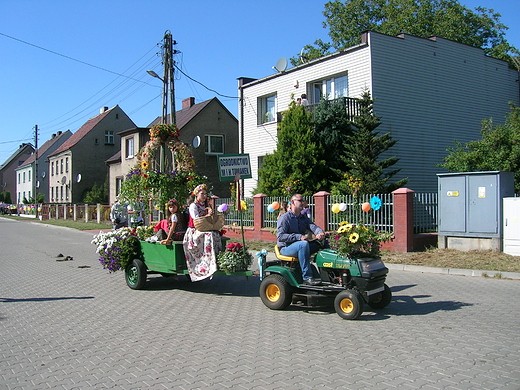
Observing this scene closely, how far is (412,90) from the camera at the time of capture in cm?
2148

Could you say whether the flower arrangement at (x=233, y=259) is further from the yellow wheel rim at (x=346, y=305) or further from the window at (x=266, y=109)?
the window at (x=266, y=109)

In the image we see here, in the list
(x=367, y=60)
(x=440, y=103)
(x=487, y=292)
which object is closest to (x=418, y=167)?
(x=440, y=103)

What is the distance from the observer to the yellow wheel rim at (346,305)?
696cm

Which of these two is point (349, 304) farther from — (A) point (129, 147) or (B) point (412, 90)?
(A) point (129, 147)

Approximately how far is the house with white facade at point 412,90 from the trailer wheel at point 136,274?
1047 centimetres

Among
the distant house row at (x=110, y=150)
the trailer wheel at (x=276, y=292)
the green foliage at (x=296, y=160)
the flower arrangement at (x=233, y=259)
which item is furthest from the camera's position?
the distant house row at (x=110, y=150)

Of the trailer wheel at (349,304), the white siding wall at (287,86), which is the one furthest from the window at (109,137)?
the trailer wheel at (349,304)

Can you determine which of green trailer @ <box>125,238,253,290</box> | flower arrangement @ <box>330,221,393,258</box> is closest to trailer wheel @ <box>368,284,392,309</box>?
flower arrangement @ <box>330,221,393,258</box>

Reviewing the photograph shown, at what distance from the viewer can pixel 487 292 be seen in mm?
9070

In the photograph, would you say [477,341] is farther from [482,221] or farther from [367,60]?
[367,60]

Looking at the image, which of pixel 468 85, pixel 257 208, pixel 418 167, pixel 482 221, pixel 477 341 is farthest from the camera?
pixel 468 85

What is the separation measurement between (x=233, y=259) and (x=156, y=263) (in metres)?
1.79

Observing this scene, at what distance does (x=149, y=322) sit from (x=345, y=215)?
32.6 ft

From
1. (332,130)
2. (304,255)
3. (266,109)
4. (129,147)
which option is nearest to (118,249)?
(304,255)
